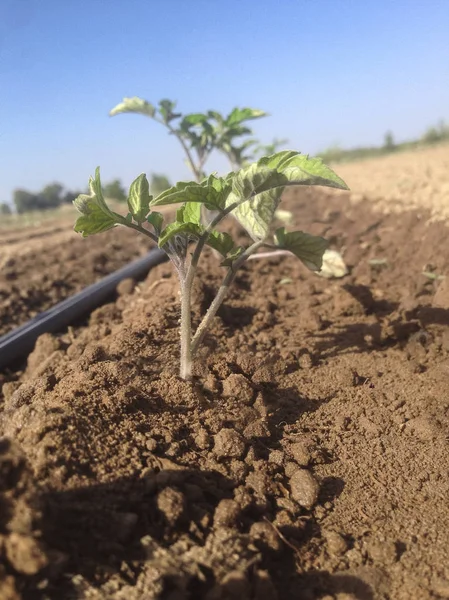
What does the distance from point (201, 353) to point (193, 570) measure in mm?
1144

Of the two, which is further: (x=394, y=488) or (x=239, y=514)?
(x=394, y=488)

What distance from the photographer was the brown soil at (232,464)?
1242 mm

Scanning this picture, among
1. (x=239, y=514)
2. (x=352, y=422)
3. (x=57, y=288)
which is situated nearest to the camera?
(x=239, y=514)

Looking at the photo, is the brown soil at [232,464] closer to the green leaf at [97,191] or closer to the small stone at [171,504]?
the small stone at [171,504]

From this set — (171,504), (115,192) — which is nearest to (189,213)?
(171,504)

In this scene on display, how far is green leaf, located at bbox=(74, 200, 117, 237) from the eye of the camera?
71.8 inches

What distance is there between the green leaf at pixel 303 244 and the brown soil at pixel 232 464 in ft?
1.64

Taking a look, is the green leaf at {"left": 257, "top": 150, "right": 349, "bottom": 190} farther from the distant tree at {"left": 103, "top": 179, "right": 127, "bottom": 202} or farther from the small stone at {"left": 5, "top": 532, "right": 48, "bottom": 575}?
the distant tree at {"left": 103, "top": 179, "right": 127, "bottom": 202}

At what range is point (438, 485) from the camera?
66.4 inches

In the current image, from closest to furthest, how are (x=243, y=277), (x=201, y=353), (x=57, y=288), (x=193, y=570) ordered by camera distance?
1. (x=193, y=570)
2. (x=201, y=353)
3. (x=243, y=277)
4. (x=57, y=288)

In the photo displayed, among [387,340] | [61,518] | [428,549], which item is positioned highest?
[61,518]

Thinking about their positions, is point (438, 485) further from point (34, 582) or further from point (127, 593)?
point (34, 582)

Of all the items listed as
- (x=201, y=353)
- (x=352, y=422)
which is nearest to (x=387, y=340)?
(x=352, y=422)

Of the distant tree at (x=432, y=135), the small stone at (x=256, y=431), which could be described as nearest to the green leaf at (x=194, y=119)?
the small stone at (x=256, y=431)
